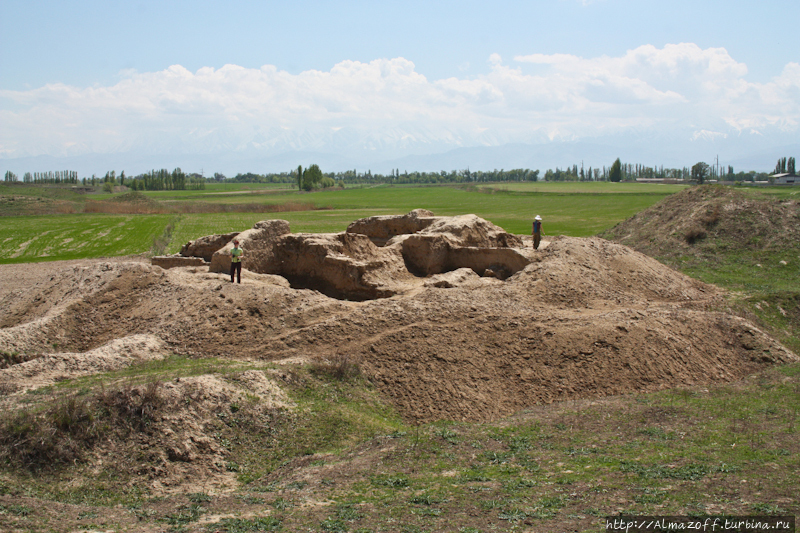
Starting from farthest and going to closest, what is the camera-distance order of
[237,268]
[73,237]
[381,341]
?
1. [73,237]
2. [237,268]
3. [381,341]

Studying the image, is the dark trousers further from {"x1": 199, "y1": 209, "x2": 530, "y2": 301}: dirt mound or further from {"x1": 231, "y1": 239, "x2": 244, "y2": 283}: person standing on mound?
{"x1": 199, "y1": 209, "x2": 530, "y2": 301}: dirt mound

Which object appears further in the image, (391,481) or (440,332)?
(440,332)

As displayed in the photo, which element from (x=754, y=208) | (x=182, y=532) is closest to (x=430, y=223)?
(x=754, y=208)

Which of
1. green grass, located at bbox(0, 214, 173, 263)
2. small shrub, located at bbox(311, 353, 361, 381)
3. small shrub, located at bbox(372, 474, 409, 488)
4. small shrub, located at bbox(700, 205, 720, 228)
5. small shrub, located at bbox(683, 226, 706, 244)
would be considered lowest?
small shrub, located at bbox(372, 474, 409, 488)

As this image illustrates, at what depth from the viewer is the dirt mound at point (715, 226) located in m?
30.0

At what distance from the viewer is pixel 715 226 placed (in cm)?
3166

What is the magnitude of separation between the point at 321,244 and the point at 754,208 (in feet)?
84.8

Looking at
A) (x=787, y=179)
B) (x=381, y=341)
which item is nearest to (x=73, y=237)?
(x=381, y=341)

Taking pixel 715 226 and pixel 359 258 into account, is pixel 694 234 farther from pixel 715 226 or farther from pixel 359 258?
pixel 359 258

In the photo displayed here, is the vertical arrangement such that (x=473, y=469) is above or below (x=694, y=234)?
below

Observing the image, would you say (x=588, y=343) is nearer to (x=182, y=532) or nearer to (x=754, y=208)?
(x=182, y=532)

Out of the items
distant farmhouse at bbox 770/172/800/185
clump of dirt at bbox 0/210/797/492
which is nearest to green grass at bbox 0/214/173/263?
clump of dirt at bbox 0/210/797/492

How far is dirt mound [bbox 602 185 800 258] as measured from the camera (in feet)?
98.4

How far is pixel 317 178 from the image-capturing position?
550ft
